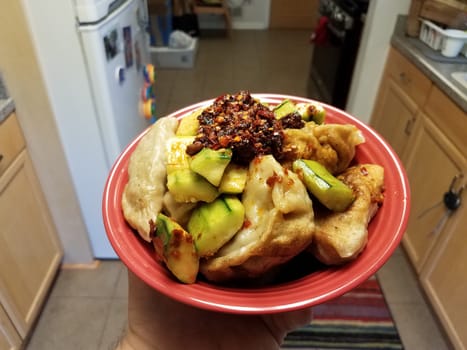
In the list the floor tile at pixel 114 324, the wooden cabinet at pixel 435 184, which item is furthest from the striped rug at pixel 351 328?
the floor tile at pixel 114 324

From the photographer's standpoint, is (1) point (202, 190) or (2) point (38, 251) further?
(2) point (38, 251)

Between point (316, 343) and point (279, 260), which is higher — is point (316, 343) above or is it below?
below

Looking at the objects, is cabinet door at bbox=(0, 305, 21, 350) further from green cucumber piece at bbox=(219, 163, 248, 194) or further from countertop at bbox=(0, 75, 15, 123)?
green cucumber piece at bbox=(219, 163, 248, 194)

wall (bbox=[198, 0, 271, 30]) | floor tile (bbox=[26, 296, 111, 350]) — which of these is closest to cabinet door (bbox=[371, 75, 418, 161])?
floor tile (bbox=[26, 296, 111, 350])

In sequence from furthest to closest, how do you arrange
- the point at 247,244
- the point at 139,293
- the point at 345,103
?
the point at 345,103
the point at 139,293
the point at 247,244

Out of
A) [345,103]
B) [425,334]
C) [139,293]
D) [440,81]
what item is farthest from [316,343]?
[345,103]

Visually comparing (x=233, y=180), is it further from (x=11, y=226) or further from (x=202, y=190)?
(x=11, y=226)

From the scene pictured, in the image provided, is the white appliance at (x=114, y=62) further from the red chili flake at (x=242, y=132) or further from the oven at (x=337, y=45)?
the oven at (x=337, y=45)
